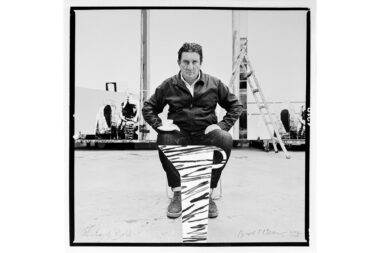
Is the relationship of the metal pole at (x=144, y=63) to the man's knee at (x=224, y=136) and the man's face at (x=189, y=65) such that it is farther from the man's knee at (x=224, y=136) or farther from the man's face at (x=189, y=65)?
the man's knee at (x=224, y=136)

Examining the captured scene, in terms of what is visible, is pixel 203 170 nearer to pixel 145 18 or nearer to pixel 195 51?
pixel 195 51

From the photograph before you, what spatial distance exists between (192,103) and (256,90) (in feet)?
1.39

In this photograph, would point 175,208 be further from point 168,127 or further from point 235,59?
point 235,59

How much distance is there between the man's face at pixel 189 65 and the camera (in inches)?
77.0

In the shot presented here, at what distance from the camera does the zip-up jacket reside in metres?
1.95

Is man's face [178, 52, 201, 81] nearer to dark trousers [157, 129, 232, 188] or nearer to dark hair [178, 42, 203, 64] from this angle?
dark hair [178, 42, 203, 64]

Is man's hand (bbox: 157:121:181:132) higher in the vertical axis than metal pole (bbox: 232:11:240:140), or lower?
lower

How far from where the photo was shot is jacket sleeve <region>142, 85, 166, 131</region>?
6.44ft
